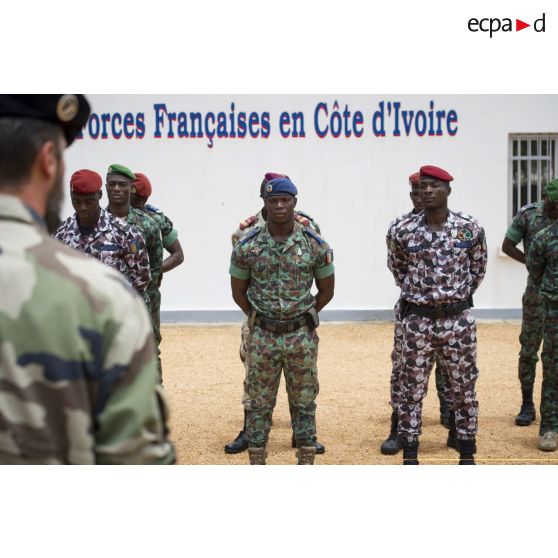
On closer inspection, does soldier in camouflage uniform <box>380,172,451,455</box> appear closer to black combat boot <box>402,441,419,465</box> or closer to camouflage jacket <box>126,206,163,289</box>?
black combat boot <box>402,441,419,465</box>

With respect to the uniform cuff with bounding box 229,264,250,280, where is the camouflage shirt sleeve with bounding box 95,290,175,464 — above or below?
below

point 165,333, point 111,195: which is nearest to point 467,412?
point 111,195

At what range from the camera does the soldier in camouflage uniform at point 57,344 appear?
1.86 m

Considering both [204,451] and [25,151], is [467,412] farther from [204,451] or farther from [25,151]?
[25,151]

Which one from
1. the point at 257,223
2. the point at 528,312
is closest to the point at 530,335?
the point at 528,312

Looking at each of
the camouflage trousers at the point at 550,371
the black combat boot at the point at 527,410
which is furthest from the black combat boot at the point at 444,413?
the camouflage trousers at the point at 550,371

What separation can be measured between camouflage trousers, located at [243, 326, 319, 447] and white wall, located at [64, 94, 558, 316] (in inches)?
310

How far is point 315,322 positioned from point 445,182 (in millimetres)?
1158

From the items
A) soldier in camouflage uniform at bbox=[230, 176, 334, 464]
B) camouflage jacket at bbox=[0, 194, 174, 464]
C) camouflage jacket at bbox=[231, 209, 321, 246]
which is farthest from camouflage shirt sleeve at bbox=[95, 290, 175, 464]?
camouflage jacket at bbox=[231, 209, 321, 246]

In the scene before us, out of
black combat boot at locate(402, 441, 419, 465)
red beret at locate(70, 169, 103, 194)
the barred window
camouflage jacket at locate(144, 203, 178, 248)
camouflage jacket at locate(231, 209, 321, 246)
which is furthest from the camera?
the barred window

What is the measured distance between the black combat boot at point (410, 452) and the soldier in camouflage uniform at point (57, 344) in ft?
14.0

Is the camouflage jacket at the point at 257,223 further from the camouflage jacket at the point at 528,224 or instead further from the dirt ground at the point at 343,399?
the camouflage jacket at the point at 528,224

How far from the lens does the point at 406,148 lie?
13539mm

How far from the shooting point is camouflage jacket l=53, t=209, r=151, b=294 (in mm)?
6492
